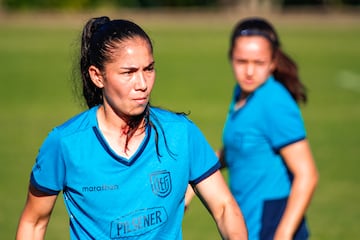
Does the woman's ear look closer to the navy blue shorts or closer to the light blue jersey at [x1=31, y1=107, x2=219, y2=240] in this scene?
the light blue jersey at [x1=31, y1=107, x2=219, y2=240]

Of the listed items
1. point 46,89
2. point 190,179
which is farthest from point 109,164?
point 46,89

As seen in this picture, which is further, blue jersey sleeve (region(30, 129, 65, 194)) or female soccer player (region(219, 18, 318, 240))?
female soccer player (region(219, 18, 318, 240))

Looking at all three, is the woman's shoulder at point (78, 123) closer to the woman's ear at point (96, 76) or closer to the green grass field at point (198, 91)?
the woman's ear at point (96, 76)

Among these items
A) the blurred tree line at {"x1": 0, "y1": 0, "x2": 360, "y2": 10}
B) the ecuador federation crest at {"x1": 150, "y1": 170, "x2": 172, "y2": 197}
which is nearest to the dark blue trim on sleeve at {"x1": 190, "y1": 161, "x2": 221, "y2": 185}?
the ecuador federation crest at {"x1": 150, "y1": 170, "x2": 172, "y2": 197}

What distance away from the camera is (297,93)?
5.64 m

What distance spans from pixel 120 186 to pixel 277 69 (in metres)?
2.13

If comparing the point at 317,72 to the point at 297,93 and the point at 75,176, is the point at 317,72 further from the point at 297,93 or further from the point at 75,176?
the point at 75,176

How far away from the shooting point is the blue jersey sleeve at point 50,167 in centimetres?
388

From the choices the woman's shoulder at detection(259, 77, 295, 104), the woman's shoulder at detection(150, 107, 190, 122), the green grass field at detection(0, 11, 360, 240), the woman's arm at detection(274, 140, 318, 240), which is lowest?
the green grass field at detection(0, 11, 360, 240)

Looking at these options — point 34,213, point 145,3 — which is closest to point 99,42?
point 34,213

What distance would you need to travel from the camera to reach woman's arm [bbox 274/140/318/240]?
4.98 metres

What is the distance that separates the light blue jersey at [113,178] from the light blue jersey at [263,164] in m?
1.34

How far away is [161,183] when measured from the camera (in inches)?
155

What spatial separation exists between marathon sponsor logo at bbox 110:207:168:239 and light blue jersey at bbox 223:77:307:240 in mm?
1461
